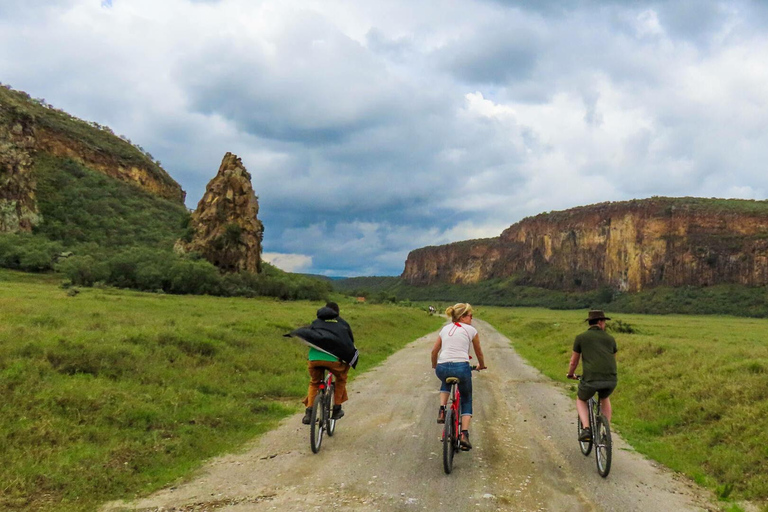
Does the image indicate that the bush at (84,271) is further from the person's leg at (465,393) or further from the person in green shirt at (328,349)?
the person's leg at (465,393)

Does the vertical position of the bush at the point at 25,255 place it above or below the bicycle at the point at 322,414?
above

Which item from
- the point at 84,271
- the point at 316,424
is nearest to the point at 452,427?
the point at 316,424

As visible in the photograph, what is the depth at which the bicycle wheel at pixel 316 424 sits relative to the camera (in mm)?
7652

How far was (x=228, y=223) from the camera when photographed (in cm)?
5959

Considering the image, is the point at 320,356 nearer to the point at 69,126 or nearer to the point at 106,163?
the point at 106,163

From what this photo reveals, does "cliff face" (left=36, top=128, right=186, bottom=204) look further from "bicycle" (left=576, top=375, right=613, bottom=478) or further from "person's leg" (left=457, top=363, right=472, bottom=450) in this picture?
"bicycle" (left=576, top=375, right=613, bottom=478)

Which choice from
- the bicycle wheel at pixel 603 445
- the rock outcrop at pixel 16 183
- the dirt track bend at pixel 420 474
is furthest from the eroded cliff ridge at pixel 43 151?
the bicycle wheel at pixel 603 445

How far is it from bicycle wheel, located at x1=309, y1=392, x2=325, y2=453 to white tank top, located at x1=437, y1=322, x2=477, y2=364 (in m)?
1.99

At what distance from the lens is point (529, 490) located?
629cm

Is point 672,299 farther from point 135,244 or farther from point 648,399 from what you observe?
point 648,399

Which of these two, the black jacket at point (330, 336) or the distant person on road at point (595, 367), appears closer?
the distant person on road at point (595, 367)

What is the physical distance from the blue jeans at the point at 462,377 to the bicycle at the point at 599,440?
1838 millimetres

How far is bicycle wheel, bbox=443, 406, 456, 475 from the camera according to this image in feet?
22.1

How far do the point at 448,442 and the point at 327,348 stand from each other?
250 centimetres
